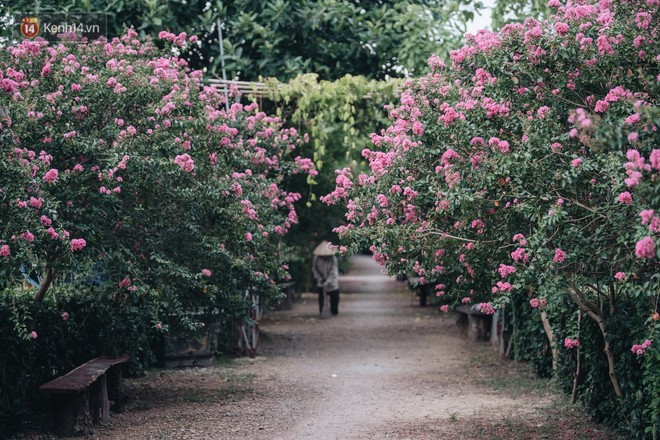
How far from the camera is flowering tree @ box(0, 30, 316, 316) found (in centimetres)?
740

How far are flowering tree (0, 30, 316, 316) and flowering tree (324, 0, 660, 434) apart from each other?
179 cm

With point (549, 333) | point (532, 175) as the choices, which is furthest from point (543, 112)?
point (549, 333)

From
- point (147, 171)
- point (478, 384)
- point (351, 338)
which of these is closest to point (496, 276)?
point (147, 171)

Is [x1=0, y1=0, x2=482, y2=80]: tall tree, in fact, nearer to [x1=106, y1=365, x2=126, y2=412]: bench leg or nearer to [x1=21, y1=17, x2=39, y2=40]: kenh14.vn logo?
[x1=21, y1=17, x2=39, y2=40]: kenh14.vn logo

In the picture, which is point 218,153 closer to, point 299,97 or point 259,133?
point 259,133

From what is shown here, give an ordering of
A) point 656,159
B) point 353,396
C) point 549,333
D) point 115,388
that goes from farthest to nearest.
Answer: point 549,333
point 353,396
point 115,388
point 656,159

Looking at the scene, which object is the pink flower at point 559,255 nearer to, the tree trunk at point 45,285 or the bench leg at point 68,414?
the bench leg at point 68,414

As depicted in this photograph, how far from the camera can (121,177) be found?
8.23m

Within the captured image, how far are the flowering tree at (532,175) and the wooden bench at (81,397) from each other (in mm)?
2955

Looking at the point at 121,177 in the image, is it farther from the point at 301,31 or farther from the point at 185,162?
the point at 301,31

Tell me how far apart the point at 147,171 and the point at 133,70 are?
142 cm

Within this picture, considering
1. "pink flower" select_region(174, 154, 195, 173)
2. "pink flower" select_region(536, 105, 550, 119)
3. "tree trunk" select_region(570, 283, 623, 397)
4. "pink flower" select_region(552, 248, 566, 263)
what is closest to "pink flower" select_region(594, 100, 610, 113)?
"pink flower" select_region(536, 105, 550, 119)

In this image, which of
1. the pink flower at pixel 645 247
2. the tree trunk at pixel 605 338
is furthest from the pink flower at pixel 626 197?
the tree trunk at pixel 605 338

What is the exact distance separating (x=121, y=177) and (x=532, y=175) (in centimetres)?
378
